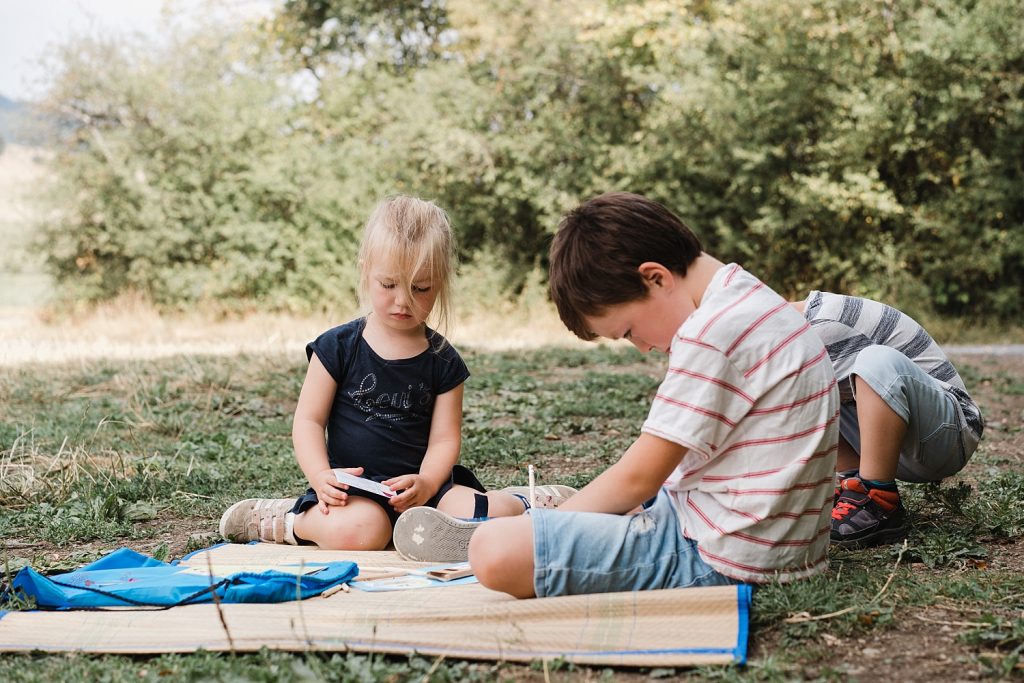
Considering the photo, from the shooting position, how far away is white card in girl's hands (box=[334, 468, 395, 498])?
341cm

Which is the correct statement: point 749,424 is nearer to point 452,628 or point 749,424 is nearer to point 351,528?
point 452,628

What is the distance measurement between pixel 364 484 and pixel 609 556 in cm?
113

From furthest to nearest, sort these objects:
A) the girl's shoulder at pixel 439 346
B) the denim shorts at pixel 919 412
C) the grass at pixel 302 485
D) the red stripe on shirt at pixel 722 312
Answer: the girl's shoulder at pixel 439 346 < the denim shorts at pixel 919 412 < the red stripe on shirt at pixel 722 312 < the grass at pixel 302 485

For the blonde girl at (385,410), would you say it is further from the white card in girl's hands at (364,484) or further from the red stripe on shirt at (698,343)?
the red stripe on shirt at (698,343)

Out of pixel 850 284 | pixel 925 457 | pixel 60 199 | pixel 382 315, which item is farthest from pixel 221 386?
pixel 60 199

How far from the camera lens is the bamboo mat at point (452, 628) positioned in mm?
2328

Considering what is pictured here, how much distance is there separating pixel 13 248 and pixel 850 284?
1291 cm

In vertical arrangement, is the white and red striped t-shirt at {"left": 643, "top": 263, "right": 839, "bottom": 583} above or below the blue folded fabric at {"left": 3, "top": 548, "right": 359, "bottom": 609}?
above

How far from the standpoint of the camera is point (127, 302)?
615 inches

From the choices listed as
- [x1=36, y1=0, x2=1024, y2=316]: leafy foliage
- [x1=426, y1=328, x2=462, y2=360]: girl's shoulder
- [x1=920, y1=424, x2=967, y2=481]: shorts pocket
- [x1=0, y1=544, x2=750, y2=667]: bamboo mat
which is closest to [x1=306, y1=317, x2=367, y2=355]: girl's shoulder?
[x1=426, y1=328, x2=462, y2=360]: girl's shoulder

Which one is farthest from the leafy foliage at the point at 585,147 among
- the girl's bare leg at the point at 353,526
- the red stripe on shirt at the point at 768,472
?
the red stripe on shirt at the point at 768,472

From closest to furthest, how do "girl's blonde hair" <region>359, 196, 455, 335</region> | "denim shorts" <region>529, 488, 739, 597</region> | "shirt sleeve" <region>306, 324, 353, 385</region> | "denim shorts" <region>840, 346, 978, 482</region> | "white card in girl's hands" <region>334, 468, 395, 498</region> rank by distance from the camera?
1. "denim shorts" <region>529, 488, 739, 597</region>
2. "denim shorts" <region>840, 346, 978, 482</region>
3. "white card in girl's hands" <region>334, 468, 395, 498</region>
4. "girl's blonde hair" <region>359, 196, 455, 335</region>
5. "shirt sleeve" <region>306, 324, 353, 385</region>

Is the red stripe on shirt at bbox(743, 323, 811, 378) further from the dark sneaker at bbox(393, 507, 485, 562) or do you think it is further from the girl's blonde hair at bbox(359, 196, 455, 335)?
the girl's blonde hair at bbox(359, 196, 455, 335)

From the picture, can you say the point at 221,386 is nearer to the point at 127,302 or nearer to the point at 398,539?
the point at 398,539
